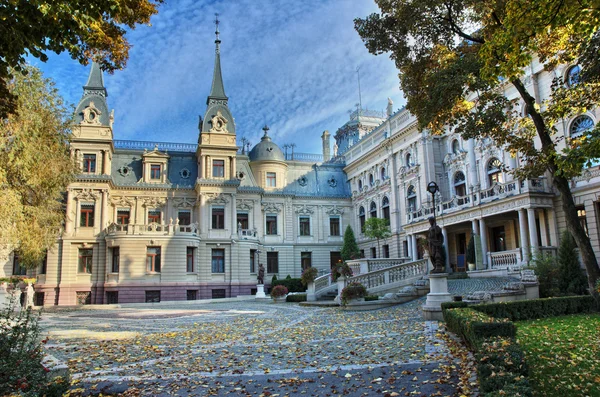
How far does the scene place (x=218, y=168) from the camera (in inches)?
1563

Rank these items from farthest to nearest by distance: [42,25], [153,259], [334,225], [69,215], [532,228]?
1. [334,225]
2. [153,259]
3. [69,215]
4. [532,228]
5. [42,25]

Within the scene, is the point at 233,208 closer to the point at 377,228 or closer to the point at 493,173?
the point at 377,228

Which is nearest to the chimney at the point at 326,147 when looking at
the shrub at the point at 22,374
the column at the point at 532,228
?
the column at the point at 532,228

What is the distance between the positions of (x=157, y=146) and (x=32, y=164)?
81.3 feet

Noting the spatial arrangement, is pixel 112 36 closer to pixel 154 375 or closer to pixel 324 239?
pixel 154 375

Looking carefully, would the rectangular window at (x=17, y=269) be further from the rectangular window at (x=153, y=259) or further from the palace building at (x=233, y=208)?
the rectangular window at (x=153, y=259)

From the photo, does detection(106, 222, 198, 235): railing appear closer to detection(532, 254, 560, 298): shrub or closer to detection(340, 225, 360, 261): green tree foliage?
detection(340, 225, 360, 261): green tree foliage

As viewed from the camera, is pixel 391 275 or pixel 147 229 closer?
pixel 391 275

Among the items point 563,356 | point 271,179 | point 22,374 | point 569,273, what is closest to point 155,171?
point 271,179

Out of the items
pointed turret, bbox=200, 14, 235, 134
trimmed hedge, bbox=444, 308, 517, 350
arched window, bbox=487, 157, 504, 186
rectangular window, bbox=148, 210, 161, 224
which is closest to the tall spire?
pointed turret, bbox=200, 14, 235, 134

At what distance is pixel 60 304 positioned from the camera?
3394cm

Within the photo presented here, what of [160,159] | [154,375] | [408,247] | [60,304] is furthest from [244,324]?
[160,159]

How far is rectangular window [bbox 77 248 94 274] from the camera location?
117ft

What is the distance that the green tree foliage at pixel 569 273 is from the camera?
18.2 meters
